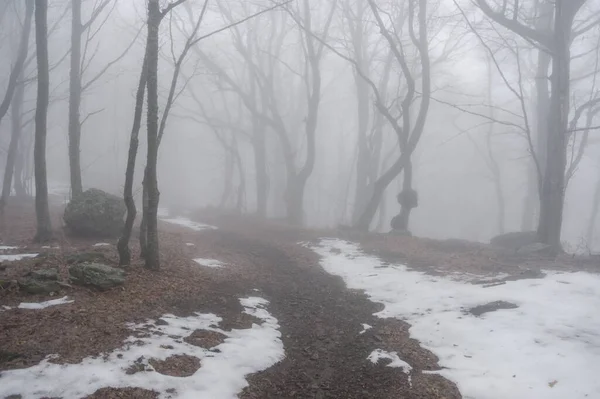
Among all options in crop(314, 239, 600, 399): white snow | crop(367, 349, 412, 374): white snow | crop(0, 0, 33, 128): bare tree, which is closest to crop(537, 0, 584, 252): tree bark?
crop(314, 239, 600, 399): white snow

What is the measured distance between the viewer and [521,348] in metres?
5.55

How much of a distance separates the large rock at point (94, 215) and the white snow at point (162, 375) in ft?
21.3

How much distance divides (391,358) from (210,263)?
19.4 feet

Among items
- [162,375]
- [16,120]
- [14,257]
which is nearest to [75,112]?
[14,257]

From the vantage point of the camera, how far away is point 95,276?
6.76 metres

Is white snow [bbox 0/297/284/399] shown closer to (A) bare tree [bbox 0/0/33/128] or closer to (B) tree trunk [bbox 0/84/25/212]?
(A) bare tree [bbox 0/0/33/128]

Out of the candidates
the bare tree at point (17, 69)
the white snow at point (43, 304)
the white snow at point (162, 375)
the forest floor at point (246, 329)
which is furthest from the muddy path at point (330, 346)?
the bare tree at point (17, 69)

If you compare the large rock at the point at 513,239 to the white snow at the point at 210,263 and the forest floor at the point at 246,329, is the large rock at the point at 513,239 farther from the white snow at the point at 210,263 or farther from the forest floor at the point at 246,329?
the white snow at the point at 210,263

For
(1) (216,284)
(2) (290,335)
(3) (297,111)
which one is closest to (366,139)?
(3) (297,111)

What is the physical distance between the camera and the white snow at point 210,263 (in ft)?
33.6

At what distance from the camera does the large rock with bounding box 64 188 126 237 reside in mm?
11469

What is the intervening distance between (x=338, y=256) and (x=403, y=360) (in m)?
7.04

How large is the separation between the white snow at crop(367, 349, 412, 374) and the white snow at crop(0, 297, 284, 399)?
121 cm

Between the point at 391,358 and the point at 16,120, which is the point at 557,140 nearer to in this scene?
the point at 391,358
